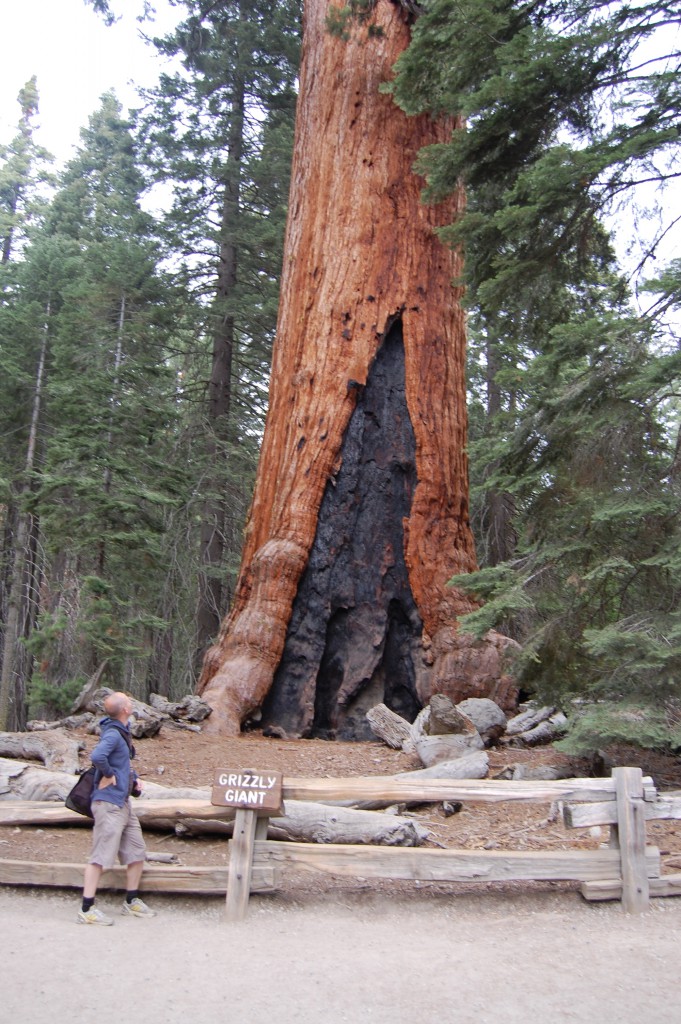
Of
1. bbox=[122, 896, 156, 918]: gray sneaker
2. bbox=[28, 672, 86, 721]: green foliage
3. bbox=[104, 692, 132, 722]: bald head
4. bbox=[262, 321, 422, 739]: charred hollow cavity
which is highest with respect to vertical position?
bbox=[262, 321, 422, 739]: charred hollow cavity

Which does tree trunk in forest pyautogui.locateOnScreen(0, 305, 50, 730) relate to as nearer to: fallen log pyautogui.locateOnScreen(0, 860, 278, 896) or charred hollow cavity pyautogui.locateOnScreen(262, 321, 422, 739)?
charred hollow cavity pyautogui.locateOnScreen(262, 321, 422, 739)

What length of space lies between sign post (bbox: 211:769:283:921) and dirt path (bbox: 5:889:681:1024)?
0.15 m

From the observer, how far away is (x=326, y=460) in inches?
400

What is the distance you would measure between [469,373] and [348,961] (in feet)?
53.5

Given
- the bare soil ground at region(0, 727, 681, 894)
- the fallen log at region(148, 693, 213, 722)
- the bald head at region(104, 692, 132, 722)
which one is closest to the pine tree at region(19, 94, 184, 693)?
the fallen log at region(148, 693, 213, 722)

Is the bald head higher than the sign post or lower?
higher

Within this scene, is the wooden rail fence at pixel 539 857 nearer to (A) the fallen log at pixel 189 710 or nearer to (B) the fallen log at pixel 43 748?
(B) the fallen log at pixel 43 748

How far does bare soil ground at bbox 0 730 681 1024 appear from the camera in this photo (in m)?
3.52

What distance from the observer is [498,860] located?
4883 mm

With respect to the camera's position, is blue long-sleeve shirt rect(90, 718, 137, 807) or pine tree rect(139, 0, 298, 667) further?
pine tree rect(139, 0, 298, 667)

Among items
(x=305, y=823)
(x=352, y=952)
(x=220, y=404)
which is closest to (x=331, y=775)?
(x=305, y=823)

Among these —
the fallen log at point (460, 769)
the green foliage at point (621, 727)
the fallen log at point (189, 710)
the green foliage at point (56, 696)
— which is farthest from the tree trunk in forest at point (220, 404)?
the green foliage at point (621, 727)

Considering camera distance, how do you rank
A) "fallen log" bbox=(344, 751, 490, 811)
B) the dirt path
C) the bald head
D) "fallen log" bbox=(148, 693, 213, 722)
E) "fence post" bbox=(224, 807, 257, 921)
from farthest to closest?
1. "fallen log" bbox=(148, 693, 213, 722)
2. "fallen log" bbox=(344, 751, 490, 811)
3. the bald head
4. "fence post" bbox=(224, 807, 257, 921)
5. the dirt path

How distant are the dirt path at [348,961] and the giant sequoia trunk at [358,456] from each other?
434cm
